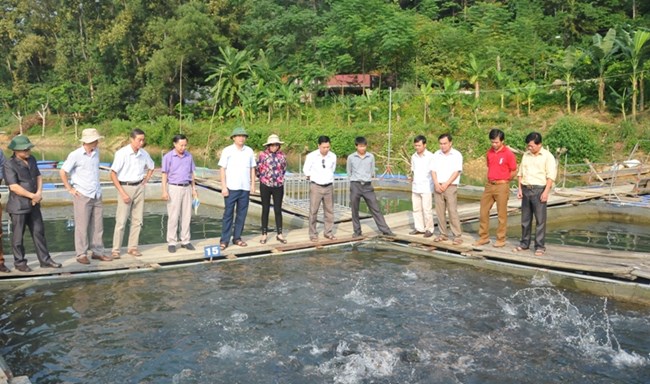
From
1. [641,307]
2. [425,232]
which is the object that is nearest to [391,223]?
[425,232]

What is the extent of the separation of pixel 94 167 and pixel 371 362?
14.5 ft

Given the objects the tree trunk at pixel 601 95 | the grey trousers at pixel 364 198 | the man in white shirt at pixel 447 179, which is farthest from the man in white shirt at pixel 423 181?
the tree trunk at pixel 601 95

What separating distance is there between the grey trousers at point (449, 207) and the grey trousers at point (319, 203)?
5.44ft

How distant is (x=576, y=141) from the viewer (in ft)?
69.5

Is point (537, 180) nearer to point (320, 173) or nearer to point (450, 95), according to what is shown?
point (320, 173)

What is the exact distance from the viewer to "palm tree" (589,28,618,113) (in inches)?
843

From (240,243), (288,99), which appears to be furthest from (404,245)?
(288,99)

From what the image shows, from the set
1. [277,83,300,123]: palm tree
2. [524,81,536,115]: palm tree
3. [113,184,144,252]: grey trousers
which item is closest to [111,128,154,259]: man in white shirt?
[113,184,144,252]: grey trousers

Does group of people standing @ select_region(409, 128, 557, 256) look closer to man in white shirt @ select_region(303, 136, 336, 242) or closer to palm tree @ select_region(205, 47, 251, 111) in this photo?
man in white shirt @ select_region(303, 136, 336, 242)

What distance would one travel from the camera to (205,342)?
518 centimetres

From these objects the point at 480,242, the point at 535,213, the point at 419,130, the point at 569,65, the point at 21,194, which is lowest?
the point at 480,242

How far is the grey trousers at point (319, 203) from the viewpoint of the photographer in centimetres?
872

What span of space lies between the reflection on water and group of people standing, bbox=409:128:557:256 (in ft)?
3.29

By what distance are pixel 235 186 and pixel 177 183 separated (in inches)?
32.6
